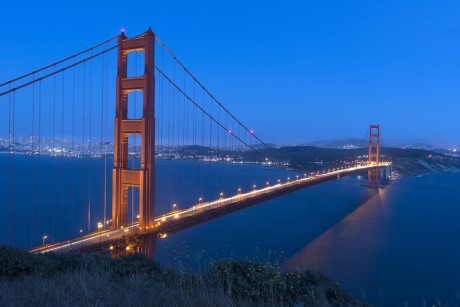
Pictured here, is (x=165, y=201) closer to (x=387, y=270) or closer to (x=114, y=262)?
(x=387, y=270)

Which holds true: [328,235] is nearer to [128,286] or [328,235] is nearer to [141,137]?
[141,137]

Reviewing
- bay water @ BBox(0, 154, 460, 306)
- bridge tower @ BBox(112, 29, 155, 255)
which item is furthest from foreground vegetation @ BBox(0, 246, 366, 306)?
bridge tower @ BBox(112, 29, 155, 255)

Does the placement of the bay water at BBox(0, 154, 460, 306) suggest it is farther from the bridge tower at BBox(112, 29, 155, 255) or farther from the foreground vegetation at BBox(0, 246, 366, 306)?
the foreground vegetation at BBox(0, 246, 366, 306)

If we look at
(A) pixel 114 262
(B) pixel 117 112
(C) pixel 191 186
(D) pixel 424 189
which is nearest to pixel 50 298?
(A) pixel 114 262

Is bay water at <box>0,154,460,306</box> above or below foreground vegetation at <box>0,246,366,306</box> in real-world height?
below

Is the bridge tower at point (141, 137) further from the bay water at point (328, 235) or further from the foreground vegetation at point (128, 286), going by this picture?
the foreground vegetation at point (128, 286)

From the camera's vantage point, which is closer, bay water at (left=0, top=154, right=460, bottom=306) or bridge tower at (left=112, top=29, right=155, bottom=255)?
bridge tower at (left=112, top=29, right=155, bottom=255)

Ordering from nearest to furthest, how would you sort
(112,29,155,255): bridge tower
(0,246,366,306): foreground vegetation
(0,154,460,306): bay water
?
(0,246,366,306): foreground vegetation, (112,29,155,255): bridge tower, (0,154,460,306): bay water

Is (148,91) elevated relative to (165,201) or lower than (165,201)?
elevated

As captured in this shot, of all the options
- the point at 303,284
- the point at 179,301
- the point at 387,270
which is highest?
the point at 179,301
